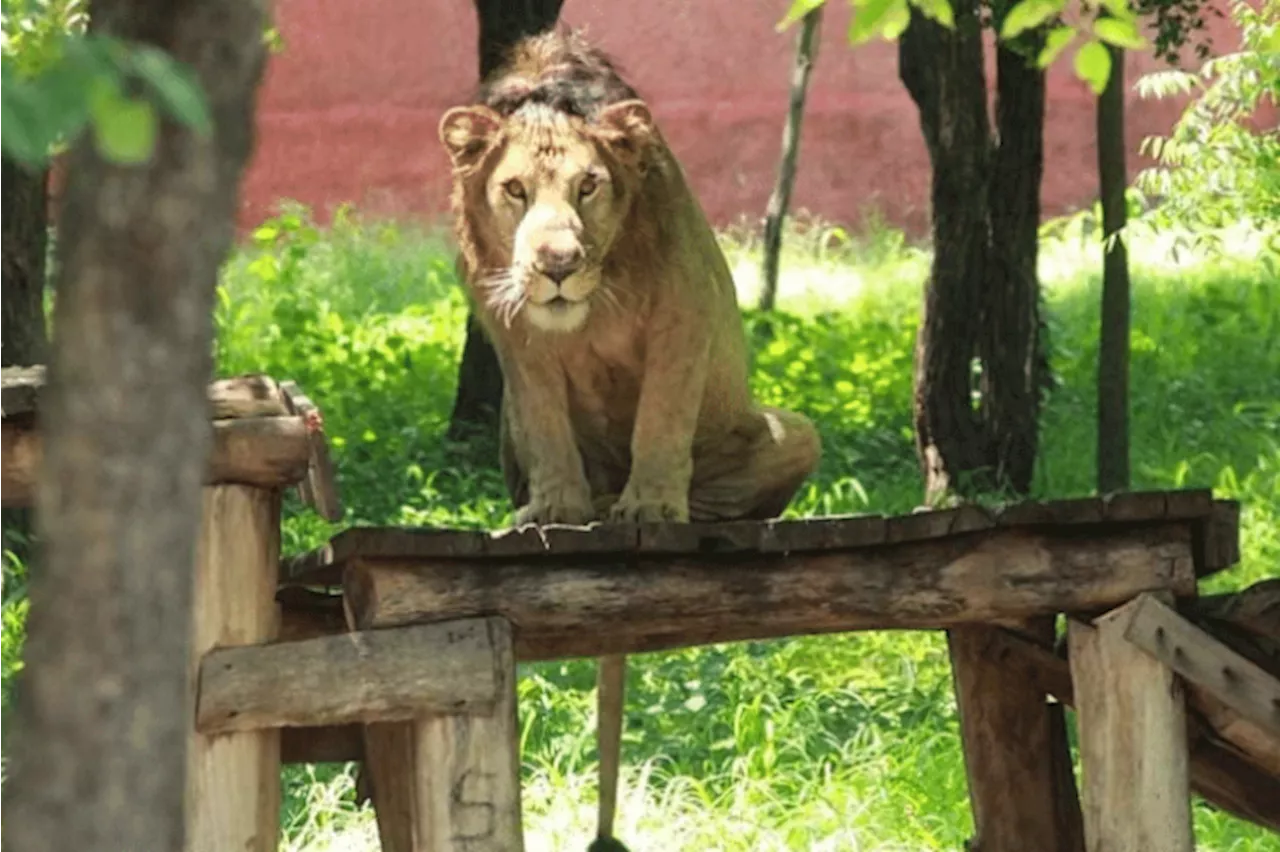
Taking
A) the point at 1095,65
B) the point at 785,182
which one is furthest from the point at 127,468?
the point at 785,182

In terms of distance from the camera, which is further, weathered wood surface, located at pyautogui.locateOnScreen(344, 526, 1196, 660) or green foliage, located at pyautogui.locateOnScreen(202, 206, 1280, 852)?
green foliage, located at pyautogui.locateOnScreen(202, 206, 1280, 852)

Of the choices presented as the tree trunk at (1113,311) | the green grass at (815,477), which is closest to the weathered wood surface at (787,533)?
the green grass at (815,477)

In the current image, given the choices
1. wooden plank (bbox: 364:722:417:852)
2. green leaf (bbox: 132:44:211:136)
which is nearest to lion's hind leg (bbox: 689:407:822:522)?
wooden plank (bbox: 364:722:417:852)

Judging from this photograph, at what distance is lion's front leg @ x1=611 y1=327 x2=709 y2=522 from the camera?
20.0ft

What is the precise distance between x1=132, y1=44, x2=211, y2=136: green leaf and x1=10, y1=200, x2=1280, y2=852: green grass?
5596 millimetres

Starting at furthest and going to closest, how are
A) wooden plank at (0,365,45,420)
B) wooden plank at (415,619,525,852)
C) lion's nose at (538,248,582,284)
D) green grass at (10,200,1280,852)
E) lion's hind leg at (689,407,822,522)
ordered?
green grass at (10,200,1280,852) < lion's hind leg at (689,407,822,522) < lion's nose at (538,248,582,284) < wooden plank at (415,619,525,852) < wooden plank at (0,365,45,420)

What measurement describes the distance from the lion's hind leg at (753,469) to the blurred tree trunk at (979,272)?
11.5 ft

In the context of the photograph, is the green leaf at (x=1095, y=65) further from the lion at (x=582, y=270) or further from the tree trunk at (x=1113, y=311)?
the tree trunk at (x=1113, y=311)

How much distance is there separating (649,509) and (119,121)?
151 inches

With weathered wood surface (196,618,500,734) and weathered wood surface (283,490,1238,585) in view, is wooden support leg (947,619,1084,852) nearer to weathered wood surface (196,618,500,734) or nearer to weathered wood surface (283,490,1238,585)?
weathered wood surface (283,490,1238,585)

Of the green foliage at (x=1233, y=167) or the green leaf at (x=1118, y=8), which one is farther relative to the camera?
the green foliage at (x=1233, y=167)

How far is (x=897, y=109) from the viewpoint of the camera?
15.6 m

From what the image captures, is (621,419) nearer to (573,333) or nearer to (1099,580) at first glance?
(573,333)

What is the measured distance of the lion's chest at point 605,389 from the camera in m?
6.27
